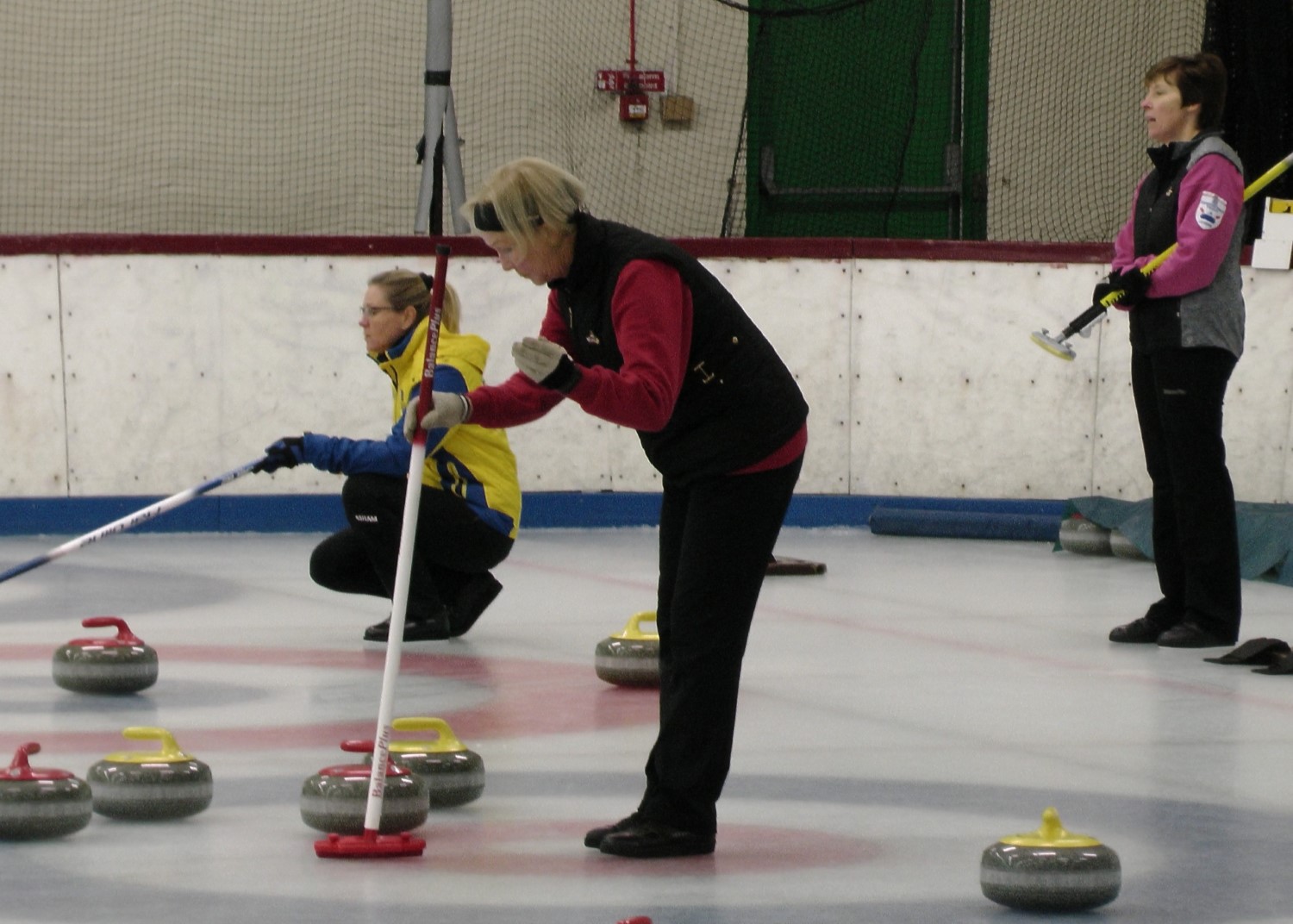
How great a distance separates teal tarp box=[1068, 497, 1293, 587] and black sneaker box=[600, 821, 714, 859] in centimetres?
395

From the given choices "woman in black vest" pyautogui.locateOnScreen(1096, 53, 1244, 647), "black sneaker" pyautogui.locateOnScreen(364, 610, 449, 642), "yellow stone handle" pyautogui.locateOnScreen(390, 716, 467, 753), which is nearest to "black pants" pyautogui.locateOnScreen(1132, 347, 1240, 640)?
"woman in black vest" pyautogui.locateOnScreen(1096, 53, 1244, 647)

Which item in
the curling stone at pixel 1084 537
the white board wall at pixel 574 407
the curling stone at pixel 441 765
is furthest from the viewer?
the white board wall at pixel 574 407

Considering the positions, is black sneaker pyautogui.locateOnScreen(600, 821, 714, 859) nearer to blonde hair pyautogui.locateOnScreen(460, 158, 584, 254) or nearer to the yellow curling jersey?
blonde hair pyautogui.locateOnScreen(460, 158, 584, 254)

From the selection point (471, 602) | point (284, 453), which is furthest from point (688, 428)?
point (471, 602)

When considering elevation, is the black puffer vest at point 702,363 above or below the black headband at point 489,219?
below

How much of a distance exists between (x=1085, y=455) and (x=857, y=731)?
4.53m

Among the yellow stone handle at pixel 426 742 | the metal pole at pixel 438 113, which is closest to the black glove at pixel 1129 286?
the yellow stone handle at pixel 426 742

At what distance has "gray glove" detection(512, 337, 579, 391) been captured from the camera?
9.87 ft

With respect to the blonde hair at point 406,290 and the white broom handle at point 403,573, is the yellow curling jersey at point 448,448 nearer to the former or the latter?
the blonde hair at point 406,290

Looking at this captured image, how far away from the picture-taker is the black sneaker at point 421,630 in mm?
5711

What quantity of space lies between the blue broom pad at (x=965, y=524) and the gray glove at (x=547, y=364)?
18.3ft

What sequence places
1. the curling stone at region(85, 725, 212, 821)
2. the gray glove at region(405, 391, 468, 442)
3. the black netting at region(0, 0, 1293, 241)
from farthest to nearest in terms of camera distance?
the black netting at region(0, 0, 1293, 241) → the curling stone at region(85, 725, 212, 821) → the gray glove at region(405, 391, 468, 442)

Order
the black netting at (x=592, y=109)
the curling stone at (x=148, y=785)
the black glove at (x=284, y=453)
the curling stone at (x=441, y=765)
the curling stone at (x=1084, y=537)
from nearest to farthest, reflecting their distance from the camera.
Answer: the curling stone at (x=148, y=785) → the curling stone at (x=441, y=765) → the black glove at (x=284, y=453) → the curling stone at (x=1084, y=537) → the black netting at (x=592, y=109)

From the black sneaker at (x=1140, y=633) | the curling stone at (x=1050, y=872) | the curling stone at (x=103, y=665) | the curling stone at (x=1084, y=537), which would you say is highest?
the curling stone at (x=1050, y=872)
